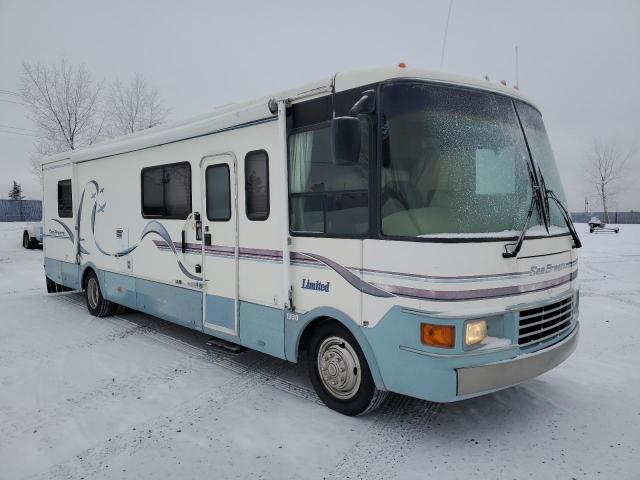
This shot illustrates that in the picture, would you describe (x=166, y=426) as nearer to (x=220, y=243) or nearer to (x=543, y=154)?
(x=220, y=243)

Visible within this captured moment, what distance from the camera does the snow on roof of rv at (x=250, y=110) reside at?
3912mm

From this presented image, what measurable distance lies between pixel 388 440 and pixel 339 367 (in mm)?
716

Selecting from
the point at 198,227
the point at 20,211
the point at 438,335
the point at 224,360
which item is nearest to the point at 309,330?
the point at 438,335

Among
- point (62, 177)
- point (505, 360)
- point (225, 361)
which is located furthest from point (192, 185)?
point (62, 177)

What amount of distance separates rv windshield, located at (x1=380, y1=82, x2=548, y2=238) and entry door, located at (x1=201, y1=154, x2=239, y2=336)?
2.05 metres

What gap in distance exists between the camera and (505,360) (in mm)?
3734

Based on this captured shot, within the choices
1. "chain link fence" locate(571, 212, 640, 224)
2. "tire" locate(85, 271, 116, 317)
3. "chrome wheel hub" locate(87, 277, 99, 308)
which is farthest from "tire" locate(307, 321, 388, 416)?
"chain link fence" locate(571, 212, 640, 224)

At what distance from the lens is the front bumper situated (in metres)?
3.59

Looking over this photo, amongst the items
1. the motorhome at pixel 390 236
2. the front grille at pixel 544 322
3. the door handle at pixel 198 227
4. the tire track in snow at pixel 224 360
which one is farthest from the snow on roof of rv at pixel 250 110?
the tire track in snow at pixel 224 360

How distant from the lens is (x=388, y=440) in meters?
3.95

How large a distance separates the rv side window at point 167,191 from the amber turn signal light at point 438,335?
346 cm

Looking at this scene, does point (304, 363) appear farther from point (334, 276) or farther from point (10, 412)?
point (10, 412)

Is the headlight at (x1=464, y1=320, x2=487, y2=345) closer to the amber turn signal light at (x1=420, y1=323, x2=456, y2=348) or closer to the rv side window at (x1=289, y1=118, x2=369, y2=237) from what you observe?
the amber turn signal light at (x1=420, y1=323, x2=456, y2=348)

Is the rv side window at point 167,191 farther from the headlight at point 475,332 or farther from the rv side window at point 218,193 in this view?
the headlight at point 475,332
